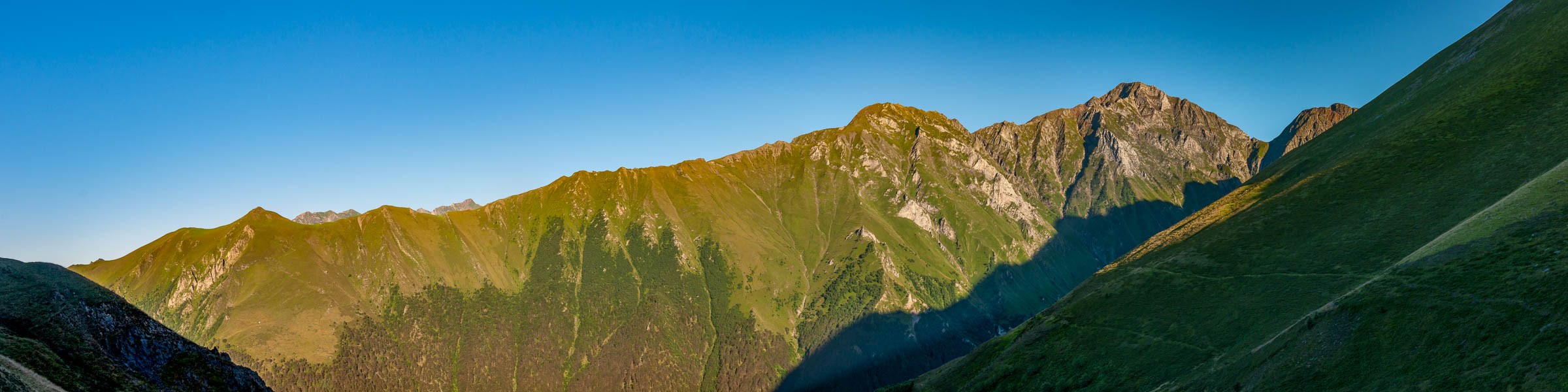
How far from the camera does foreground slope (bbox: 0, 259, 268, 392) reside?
6412 cm

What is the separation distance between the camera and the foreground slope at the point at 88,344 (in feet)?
210

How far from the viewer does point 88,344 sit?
75875 millimetres

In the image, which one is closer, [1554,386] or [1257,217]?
[1554,386]

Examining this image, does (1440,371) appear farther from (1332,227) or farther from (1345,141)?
(1345,141)

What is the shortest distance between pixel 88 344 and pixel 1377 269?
167 meters

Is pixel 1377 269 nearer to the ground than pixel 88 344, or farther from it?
nearer to the ground

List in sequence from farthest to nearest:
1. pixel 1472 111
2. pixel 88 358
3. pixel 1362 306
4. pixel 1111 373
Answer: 1. pixel 1472 111
2. pixel 1111 373
3. pixel 88 358
4. pixel 1362 306

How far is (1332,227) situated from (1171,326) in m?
34.6

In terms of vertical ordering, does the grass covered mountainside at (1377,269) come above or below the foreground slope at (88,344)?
below

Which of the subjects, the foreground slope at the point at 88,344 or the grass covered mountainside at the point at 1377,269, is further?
the foreground slope at the point at 88,344

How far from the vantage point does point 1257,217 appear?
13275 centimetres

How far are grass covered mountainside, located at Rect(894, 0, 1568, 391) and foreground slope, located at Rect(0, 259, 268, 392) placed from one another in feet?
384

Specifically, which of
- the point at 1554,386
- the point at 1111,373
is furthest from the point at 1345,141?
the point at 1554,386

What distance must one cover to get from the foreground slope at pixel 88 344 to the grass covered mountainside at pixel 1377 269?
117166 millimetres
